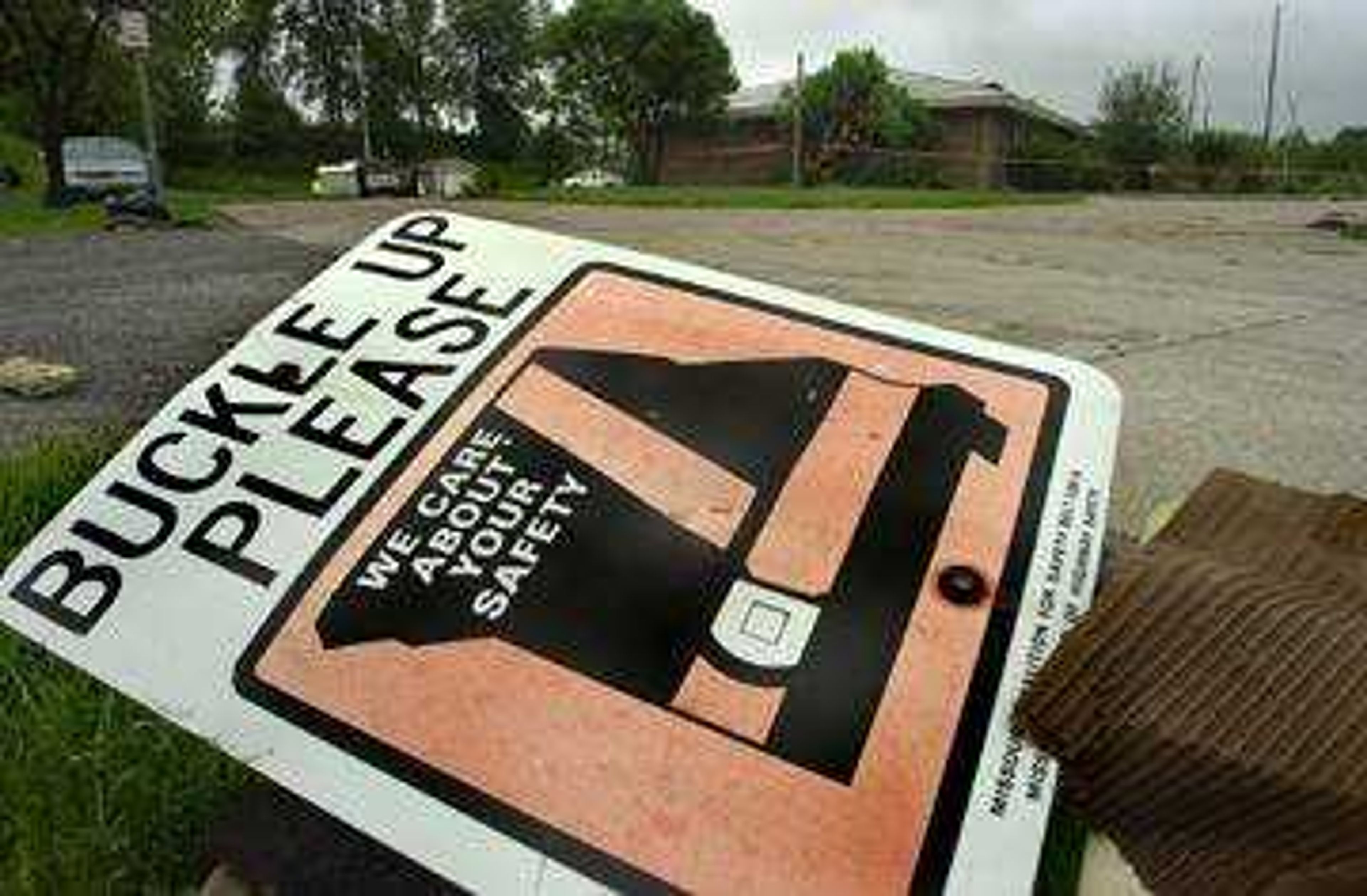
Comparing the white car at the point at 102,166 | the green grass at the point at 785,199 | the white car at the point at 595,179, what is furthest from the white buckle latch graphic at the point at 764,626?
the white car at the point at 595,179

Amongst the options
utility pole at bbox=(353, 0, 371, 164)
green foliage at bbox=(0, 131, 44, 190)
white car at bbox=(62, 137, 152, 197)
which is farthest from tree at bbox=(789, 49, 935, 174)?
white car at bbox=(62, 137, 152, 197)

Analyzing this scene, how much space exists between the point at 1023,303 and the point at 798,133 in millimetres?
28845

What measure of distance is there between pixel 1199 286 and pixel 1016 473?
6.85 metres

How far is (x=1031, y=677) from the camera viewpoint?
1.67 meters

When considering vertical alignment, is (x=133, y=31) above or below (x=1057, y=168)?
above

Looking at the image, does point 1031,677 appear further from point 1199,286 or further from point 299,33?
point 299,33

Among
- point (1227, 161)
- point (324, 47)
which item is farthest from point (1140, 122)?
point (324, 47)

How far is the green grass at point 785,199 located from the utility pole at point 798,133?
5053 mm

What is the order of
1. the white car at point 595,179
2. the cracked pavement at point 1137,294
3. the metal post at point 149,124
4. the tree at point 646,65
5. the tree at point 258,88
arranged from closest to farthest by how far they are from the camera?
the cracked pavement at point 1137,294 → the metal post at point 149,124 → the white car at point 595,179 → the tree at point 646,65 → the tree at point 258,88

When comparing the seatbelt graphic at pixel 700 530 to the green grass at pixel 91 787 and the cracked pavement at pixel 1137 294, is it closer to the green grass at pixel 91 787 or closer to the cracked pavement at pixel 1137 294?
the green grass at pixel 91 787

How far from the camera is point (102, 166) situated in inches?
1020

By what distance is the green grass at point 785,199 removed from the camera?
19906 mm

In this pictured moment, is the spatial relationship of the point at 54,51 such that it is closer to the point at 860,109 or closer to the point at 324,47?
the point at 860,109

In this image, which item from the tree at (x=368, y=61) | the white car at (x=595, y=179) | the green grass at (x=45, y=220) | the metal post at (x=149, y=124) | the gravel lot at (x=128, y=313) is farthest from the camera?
the tree at (x=368, y=61)
